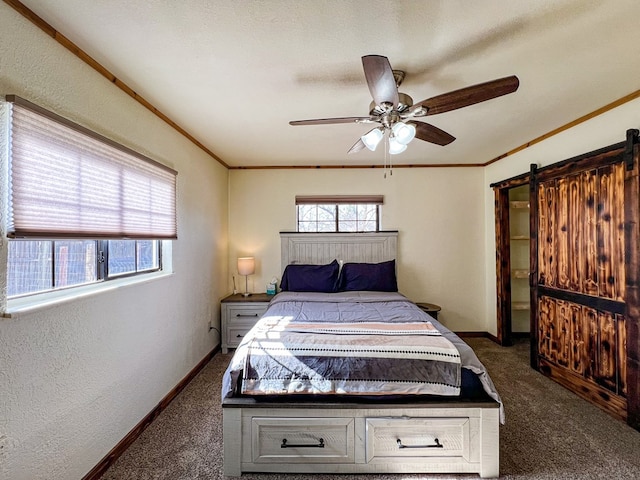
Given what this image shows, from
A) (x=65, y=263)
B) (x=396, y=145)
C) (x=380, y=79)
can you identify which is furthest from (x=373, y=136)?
(x=65, y=263)

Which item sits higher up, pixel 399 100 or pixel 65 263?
pixel 399 100

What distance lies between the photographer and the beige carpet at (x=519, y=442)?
5.76ft

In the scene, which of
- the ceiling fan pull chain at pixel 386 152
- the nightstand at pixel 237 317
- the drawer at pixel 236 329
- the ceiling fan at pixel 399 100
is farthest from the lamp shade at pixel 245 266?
the ceiling fan at pixel 399 100

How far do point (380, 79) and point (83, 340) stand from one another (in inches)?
83.2

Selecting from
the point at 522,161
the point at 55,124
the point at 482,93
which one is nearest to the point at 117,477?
the point at 55,124

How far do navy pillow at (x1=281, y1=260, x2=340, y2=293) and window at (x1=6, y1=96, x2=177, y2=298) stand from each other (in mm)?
1714

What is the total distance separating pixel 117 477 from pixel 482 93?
296 centimetres

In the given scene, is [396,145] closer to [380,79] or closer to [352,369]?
[380,79]

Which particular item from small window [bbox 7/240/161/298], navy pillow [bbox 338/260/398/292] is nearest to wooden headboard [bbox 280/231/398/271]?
navy pillow [bbox 338/260/398/292]

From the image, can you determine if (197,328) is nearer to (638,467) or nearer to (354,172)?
(354,172)

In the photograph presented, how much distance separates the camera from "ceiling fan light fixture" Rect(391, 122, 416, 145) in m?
1.76

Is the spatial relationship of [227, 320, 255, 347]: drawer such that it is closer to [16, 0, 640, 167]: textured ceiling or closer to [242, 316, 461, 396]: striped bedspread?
[242, 316, 461, 396]: striped bedspread

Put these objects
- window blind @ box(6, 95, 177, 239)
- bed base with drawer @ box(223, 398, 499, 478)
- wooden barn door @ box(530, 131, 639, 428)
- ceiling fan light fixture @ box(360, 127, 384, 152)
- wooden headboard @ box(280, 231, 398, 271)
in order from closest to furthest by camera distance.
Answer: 1. window blind @ box(6, 95, 177, 239)
2. bed base with drawer @ box(223, 398, 499, 478)
3. ceiling fan light fixture @ box(360, 127, 384, 152)
4. wooden barn door @ box(530, 131, 639, 428)
5. wooden headboard @ box(280, 231, 398, 271)

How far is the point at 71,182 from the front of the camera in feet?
5.18
